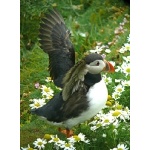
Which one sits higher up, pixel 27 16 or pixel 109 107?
pixel 27 16

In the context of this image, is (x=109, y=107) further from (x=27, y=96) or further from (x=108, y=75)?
(x=27, y=96)

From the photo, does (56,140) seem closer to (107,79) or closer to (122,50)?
(107,79)

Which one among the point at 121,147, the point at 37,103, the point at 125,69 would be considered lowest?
the point at 121,147

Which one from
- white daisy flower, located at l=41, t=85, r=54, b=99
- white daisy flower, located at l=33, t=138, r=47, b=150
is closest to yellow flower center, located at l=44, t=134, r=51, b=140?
white daisy flower, located at l=33, t=138, r=47, b=150

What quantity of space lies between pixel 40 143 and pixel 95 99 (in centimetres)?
27

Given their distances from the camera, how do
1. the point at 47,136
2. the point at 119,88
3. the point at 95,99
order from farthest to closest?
the point at 119,88 → the point at 47,136 → the point at 95,99

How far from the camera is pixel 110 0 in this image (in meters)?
2.90

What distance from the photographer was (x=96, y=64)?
248 centimetres

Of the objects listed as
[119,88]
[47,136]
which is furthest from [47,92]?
[119,88]

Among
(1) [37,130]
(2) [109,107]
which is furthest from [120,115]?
(1) [37,130]

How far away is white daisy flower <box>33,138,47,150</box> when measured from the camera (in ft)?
8.45

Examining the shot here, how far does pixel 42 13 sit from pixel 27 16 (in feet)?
0.29

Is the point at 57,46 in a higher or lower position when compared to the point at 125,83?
higher

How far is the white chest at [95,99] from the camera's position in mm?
2475
